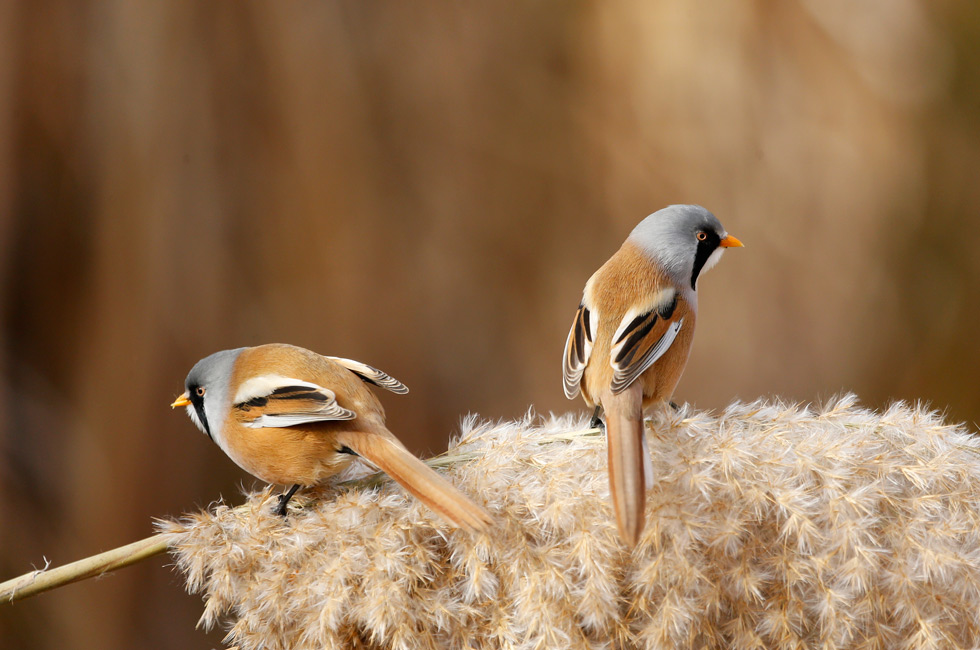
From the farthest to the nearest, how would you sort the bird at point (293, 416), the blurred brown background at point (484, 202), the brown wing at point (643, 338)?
1. the blurred brown background at point (484, 202)
2. the brown wing at point (643, 338)
3. the bird at point (293, 416)

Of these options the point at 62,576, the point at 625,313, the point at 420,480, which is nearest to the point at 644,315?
the point at 625,313

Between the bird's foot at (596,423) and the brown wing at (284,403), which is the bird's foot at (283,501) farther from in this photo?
the bird's foot at (596,423)

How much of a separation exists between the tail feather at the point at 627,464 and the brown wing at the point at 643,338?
0.05 meters

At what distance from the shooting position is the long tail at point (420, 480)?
937mm

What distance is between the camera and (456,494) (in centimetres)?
95

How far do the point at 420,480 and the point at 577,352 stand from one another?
0.40 meters

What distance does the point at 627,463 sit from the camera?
0.96m

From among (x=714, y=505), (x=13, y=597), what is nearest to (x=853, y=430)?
(x=714, y=505)

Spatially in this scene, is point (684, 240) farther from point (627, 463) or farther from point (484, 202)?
point (484, 202)

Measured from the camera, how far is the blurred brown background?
7.36ft

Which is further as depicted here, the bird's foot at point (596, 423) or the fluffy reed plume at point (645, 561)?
the bird's foot at point (596, 423)

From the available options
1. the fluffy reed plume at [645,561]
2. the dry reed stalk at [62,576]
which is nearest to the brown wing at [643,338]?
the fluffy reed plume at [645,561]

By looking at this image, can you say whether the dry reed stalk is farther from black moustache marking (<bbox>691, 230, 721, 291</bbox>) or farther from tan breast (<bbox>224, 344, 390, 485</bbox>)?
black moustache marking (<bbox>691, 230, 721, 291</bbox>)

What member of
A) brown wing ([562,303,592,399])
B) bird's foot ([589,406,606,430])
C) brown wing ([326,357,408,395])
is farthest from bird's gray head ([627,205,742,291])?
brown wing ([326,357,408,395])
